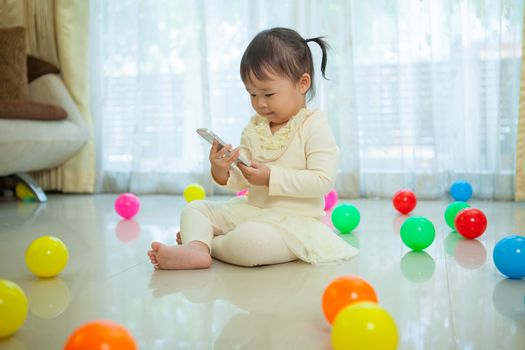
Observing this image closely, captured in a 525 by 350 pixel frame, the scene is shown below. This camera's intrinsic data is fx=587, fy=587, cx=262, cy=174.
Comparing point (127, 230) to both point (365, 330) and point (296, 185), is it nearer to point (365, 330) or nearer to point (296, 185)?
point (296, 185)

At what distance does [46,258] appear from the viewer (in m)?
1.44

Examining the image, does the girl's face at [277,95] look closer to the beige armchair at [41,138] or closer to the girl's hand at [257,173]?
the girl's hand at [257,173]

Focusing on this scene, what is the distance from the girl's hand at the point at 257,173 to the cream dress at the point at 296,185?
2cm

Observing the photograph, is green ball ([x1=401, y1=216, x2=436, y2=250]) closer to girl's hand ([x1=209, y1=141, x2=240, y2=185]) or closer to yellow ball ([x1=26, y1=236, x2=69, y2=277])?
girl's hand ([x1=209, y1=141, x2=240, y2=185])

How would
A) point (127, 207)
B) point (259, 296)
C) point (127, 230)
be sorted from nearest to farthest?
1. point (259, 296)
2. point (127, 230)
3. point (127, 207)

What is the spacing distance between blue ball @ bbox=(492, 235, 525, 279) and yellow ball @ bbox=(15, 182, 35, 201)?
8.18ft

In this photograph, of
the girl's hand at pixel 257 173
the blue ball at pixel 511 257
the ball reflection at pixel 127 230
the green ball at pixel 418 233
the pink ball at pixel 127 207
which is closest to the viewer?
the blue ball at pixel 511 257

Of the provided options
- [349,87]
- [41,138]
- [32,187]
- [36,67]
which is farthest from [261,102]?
[36,67]

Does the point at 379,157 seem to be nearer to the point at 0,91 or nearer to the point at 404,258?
the point at 404,258

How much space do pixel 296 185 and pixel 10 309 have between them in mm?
834

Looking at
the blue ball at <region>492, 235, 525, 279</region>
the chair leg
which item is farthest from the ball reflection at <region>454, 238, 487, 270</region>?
the chair leg

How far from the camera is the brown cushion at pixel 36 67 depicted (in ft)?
10.8

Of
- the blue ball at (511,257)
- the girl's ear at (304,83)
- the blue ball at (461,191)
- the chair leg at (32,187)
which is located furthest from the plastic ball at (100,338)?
the chair leg at (32,187)

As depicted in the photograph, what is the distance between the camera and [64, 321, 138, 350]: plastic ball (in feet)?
2.64
